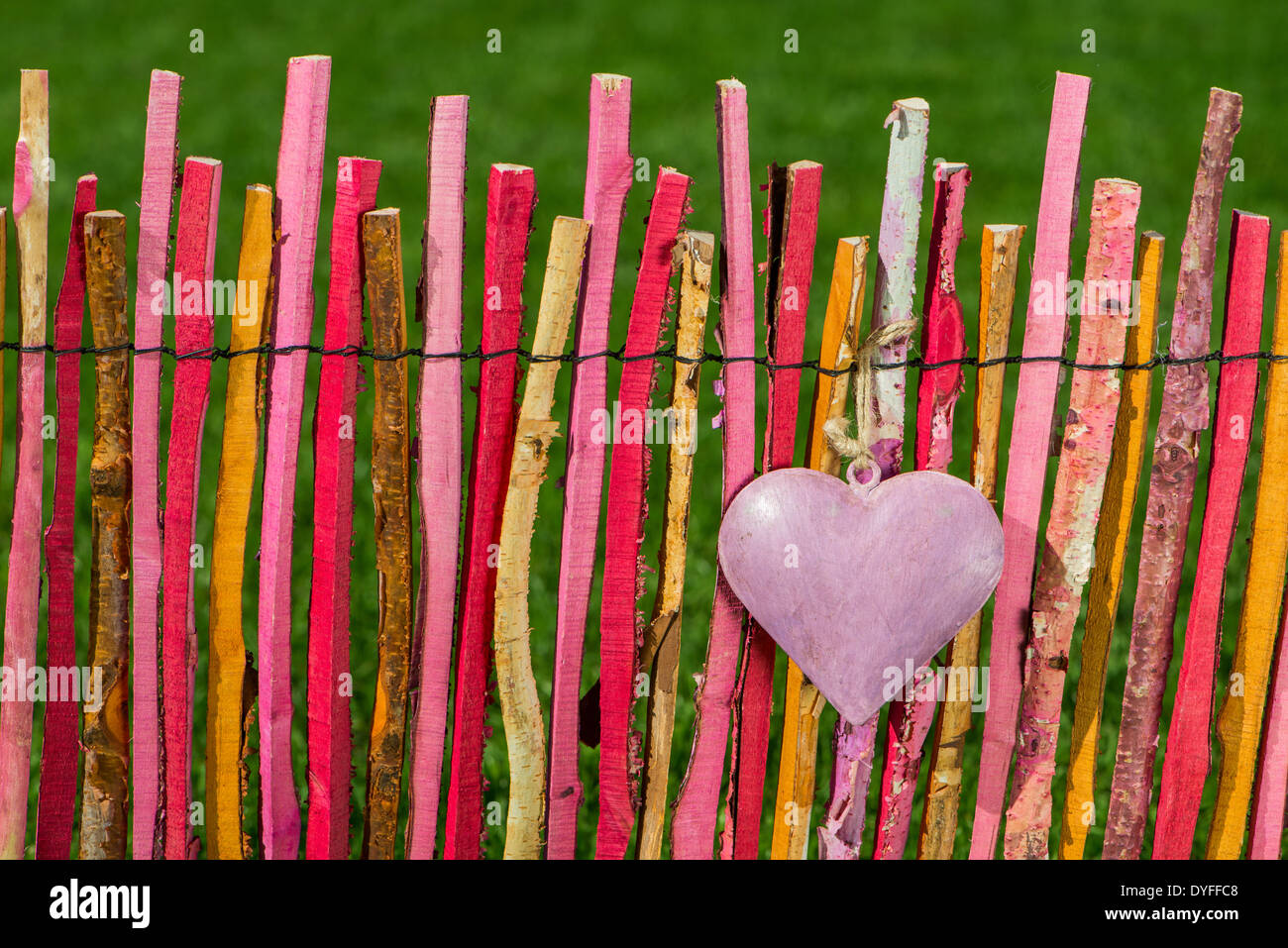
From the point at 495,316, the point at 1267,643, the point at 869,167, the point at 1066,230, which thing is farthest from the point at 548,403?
the point at 869,167

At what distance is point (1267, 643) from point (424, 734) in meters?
1.64

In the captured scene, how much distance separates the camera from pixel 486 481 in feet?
7.80

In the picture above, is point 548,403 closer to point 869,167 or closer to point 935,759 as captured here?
point 935,759

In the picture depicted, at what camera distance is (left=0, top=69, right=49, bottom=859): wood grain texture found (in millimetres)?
2305

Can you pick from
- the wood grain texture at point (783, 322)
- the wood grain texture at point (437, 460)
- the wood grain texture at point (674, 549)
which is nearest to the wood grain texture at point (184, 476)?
the wood grain texture at point (437, 460)

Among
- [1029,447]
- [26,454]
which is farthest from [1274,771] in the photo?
[26,454]

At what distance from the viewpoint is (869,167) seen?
5758 mm

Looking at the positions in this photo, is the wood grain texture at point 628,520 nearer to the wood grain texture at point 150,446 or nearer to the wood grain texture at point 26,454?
the wood grain texture at point 150,446

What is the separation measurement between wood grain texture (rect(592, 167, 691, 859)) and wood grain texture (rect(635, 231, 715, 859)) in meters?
0.03

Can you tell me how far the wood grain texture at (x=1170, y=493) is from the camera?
7.63ft

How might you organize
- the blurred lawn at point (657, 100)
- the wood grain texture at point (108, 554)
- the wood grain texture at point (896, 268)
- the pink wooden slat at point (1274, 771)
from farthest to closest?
the blurred lawn at point (657, 100) < the pink wooden slat at point (1274, 771) < the wood grain texture at point (108, 554) < the wood grain texture at point (896, 268)

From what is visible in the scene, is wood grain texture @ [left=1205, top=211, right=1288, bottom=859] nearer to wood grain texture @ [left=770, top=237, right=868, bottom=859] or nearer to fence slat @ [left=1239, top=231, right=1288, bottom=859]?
fence slat @ [left=1239, top=231, right=1288, bottom=859]

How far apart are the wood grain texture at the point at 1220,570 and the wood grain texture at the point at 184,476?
185 cm

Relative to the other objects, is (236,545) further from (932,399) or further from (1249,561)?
(1249,561)
